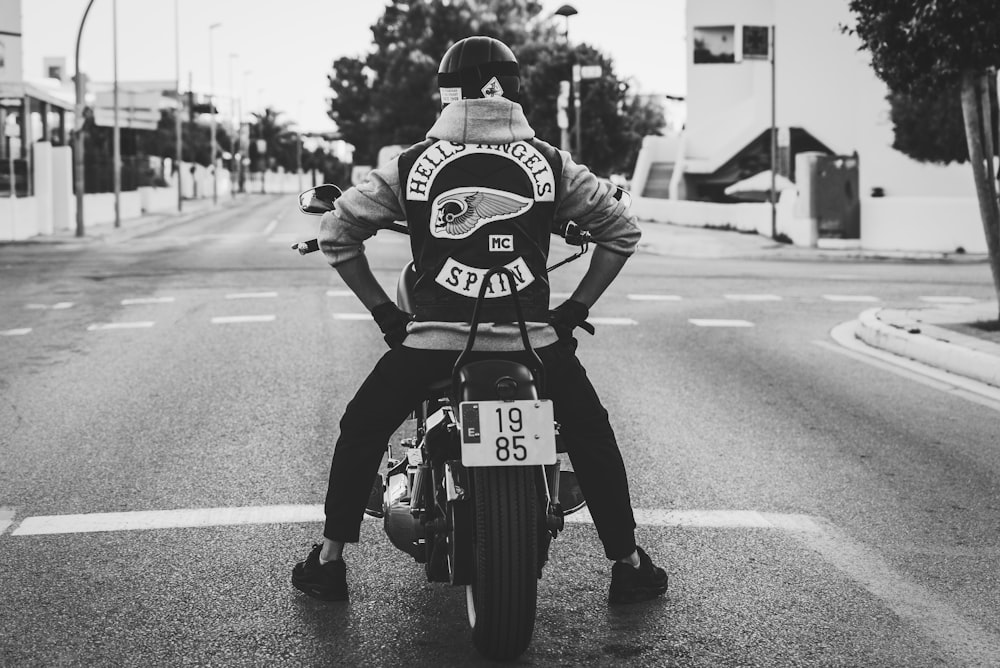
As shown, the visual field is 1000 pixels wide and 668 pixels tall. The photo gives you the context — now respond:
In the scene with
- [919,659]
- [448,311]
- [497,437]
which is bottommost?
[919,659]

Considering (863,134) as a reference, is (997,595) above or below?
below

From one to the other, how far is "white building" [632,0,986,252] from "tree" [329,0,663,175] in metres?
2.28

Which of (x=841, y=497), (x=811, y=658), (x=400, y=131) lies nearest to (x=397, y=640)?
(x=811, y=658)

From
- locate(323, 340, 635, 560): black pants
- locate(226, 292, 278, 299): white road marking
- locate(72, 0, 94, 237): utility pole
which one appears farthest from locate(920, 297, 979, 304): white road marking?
locate(72, 0, 94, 237): utility pole

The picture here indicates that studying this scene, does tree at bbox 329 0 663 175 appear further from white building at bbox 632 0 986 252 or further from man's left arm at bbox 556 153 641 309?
man's left arm at bbox 556 153 641 309

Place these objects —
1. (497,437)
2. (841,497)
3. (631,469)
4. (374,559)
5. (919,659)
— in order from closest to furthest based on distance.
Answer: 1. (497,437)
2. (919,659)
3. (374,559)
4. (841,497)
5. (631,469)

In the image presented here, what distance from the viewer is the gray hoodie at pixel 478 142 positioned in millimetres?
4164

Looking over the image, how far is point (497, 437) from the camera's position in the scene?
377cm

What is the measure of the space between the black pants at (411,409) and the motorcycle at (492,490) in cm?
9

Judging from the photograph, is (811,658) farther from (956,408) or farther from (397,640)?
(956,408)

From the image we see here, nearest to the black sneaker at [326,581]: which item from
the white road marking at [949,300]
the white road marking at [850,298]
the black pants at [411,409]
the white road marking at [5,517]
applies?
the black pants at [411,409]

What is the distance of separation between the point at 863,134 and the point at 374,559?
3839cm

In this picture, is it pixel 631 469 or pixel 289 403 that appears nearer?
pixel 631 469

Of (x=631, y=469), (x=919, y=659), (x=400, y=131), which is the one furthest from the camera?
(x=400, y=131)
